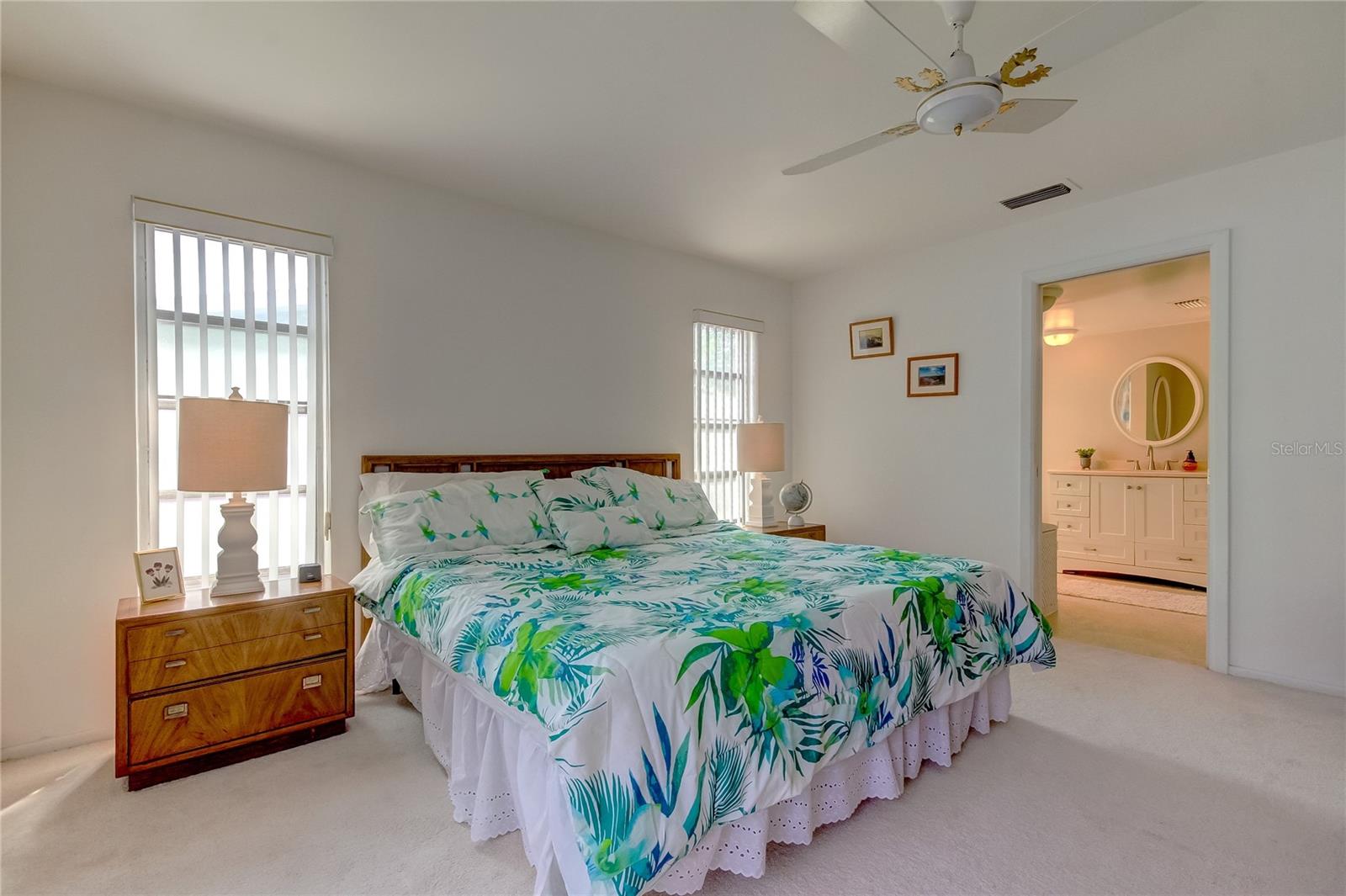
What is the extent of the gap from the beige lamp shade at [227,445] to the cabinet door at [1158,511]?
6648mm

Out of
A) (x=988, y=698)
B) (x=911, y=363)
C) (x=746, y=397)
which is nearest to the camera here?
(x=988, y=698)

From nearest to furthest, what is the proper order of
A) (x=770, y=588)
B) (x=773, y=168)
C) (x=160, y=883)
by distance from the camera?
(x=160, y=883) < (x=770, y=588) < (x=773, y=168)

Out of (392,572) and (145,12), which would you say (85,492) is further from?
(145,12)

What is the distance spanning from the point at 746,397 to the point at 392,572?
323 centimetres

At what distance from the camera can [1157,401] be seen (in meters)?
6.21

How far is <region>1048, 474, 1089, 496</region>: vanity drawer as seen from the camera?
20.3 feet

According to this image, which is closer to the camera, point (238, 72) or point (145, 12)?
point (145, 12)

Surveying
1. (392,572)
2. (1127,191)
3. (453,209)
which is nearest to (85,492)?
(392,572)

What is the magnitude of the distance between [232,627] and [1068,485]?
678 centimetres

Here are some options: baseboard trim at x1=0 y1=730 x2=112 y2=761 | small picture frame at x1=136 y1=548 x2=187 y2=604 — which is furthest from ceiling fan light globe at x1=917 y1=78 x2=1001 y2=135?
baseboard trim at x1=0 y1=730 x2=112 y2=761

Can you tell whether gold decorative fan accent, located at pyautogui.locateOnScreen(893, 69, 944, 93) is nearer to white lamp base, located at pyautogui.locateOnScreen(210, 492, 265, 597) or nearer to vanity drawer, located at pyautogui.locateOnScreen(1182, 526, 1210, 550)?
white lamp base, located at pyautogui.locateOnScreen(210, 492, 265, 597)

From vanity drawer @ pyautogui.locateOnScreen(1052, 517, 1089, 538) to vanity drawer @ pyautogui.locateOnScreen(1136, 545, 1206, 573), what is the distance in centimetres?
44

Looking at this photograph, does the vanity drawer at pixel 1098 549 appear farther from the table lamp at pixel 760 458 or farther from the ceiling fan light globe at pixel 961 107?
the ceiling fan light globe at pixel 961 107

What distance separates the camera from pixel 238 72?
7.95ft
